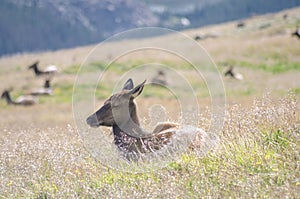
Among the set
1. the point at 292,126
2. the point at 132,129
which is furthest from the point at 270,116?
the point at 132,129

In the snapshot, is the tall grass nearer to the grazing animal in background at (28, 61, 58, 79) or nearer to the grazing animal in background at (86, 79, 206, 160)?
the grazing animal in background at (86, 79, 206, 160)

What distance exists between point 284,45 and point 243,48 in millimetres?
5681

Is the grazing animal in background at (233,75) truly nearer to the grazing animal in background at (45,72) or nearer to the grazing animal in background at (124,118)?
the grazing animal in background at (45,72)

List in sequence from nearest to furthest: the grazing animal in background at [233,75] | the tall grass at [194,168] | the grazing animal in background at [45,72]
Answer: the tall grass at [194,168]
the grazing animal in background at [233,75]
the grazing animal in background at [45,72]

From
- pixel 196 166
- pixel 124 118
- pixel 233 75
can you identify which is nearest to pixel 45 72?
pixel 233 75

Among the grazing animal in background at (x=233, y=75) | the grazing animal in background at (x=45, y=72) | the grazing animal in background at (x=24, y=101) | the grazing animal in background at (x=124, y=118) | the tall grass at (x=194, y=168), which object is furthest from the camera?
the grazing animal in background at (x=45, y=72)

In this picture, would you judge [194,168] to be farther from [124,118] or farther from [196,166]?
[124,118]

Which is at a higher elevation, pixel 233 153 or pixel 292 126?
pixel 292 126

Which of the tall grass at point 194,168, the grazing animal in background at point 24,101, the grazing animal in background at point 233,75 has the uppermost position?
the grazing animal in background at point 233,75

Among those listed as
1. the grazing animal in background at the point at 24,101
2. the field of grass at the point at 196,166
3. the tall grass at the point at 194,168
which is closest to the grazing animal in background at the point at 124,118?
the field of grass at the point at 196,166

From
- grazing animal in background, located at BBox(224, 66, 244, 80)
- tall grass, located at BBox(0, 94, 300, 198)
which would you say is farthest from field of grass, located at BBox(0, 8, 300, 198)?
grazing animal in background, located at BBox(224, 66, 244, 80)

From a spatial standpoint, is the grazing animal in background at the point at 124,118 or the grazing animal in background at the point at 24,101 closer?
the grazing animal in background at the point at 124,118

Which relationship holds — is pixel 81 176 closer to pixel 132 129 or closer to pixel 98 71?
pixel 132 129

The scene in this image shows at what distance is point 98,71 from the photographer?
46375 mm
